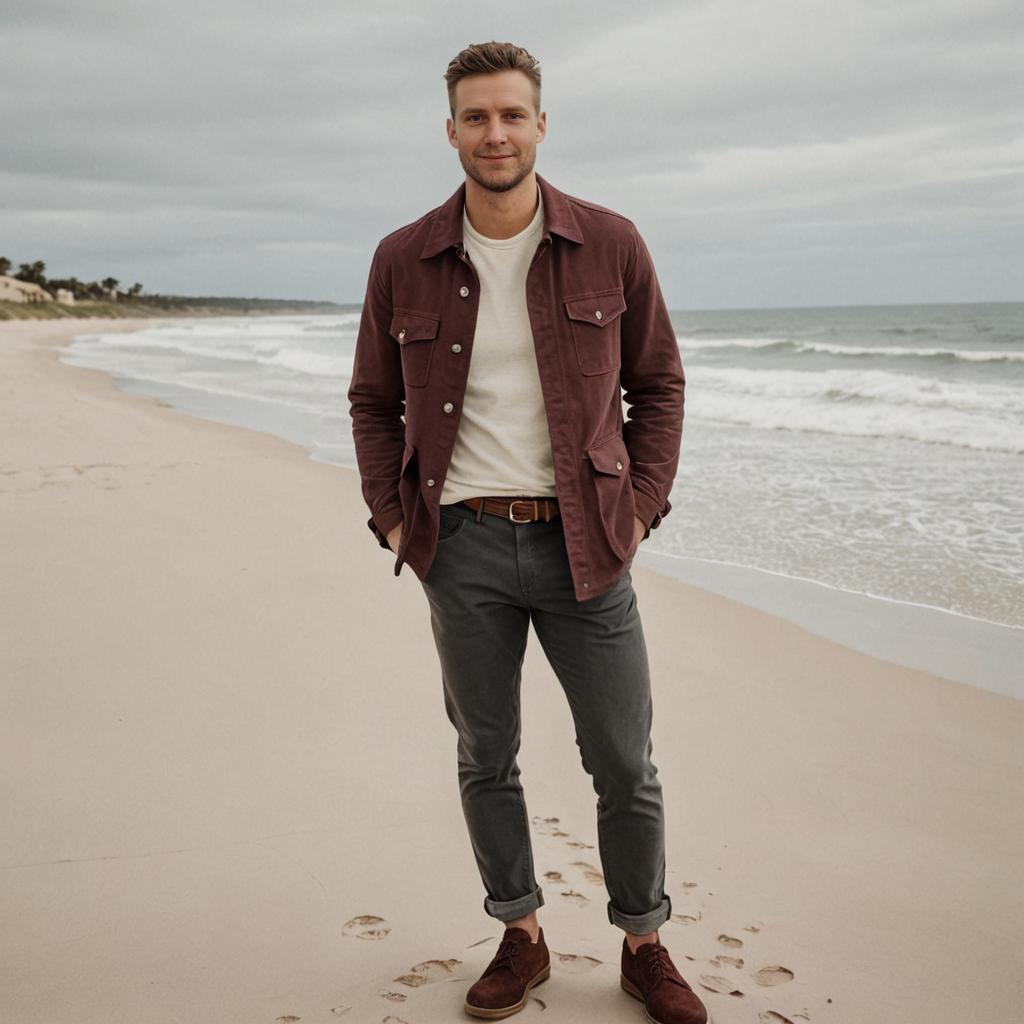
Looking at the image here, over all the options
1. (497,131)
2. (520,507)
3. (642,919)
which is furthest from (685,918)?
(497,131)

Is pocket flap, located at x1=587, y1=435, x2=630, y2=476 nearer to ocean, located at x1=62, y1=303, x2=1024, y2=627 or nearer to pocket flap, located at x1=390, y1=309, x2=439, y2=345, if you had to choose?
pocket flap, located at x1=390, y1=309, x2=439, y2=345

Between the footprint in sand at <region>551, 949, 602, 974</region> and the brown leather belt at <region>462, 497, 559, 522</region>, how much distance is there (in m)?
1.17

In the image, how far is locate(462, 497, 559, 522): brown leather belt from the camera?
2309 millimetres

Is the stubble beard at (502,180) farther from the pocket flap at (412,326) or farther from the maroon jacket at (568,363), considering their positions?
the pocket flap at (412,326)

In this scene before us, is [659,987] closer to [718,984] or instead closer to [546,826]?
[718,984]

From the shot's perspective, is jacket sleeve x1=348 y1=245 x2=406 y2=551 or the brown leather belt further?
jacket sleeve x1=348 y1=245 x2=406 y2=551

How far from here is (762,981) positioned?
8.29 feet

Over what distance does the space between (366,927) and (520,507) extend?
1.25m

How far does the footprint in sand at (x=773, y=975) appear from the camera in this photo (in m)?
2.53

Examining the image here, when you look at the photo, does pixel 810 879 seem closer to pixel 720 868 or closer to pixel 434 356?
pixel 720 868

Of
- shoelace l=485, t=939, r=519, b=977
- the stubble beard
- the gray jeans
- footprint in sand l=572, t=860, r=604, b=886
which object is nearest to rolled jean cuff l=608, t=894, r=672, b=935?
the gray jeans

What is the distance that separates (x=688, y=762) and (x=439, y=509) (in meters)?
1.87

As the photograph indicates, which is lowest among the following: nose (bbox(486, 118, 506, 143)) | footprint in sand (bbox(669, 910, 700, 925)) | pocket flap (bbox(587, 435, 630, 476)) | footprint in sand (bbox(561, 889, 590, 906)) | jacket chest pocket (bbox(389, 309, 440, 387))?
footprint in sand (bbox(561, 889, 590, 906))

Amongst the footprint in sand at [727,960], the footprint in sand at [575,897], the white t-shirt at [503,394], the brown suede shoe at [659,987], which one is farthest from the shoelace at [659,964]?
the white t-shirt at [503,394]
